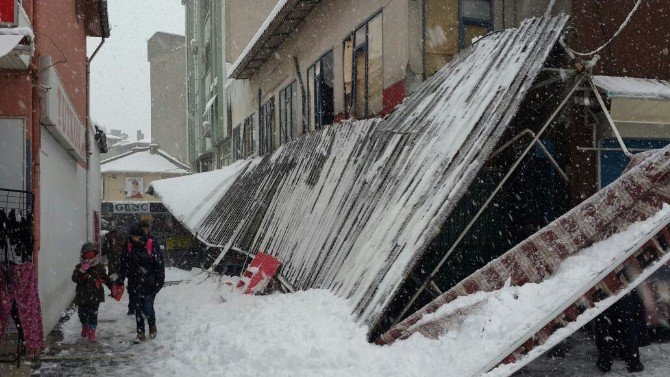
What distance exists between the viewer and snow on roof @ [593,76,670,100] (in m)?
9.05

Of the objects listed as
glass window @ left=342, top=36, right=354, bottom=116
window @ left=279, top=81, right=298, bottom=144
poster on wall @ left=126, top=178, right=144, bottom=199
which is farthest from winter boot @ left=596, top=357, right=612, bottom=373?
poster on wall @ left=126, top=178, right=144, bottom=199

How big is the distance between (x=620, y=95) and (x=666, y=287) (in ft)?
8.99

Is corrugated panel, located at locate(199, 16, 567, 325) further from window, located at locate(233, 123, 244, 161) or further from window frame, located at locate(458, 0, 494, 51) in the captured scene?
window, located at locate(233, 123, 244, 161)

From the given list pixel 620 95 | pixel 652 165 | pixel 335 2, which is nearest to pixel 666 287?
pixel 620 95

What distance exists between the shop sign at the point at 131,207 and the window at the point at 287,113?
36.2 feet

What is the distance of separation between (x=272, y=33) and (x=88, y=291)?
37.9 ft

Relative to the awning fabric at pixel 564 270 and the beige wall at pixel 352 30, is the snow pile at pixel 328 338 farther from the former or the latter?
the beige wall at pixel 352 30

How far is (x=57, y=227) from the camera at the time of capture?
1084 centimetres

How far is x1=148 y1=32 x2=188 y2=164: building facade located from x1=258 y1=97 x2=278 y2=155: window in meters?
40.7

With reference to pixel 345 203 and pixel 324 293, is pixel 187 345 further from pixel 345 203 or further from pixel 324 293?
pixel 345 203

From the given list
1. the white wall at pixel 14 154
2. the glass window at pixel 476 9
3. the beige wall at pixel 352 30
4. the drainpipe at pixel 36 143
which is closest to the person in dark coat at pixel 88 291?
the drainpipe at pixel 36 143

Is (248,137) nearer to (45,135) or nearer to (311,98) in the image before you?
(311,98)

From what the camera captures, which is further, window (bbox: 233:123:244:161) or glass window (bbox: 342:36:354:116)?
window (bbox: 233:123:244:161)

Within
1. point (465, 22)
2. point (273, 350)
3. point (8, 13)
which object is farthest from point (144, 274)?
point (465, 22)
